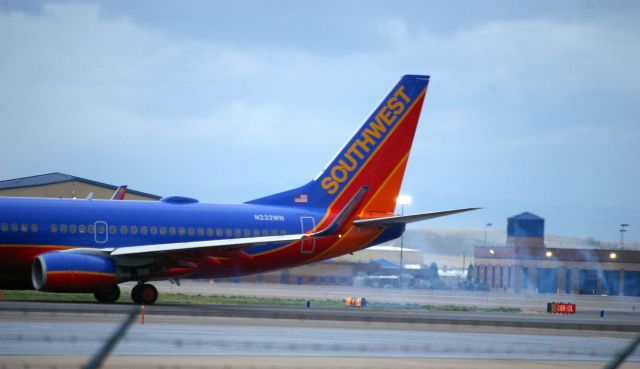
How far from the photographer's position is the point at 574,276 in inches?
3568

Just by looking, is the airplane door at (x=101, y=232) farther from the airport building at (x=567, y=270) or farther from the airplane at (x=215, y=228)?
the airport building at (x=567, y=270)

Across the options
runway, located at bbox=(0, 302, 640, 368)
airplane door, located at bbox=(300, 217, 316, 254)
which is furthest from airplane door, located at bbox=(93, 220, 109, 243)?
airplane door, located at bbox=(300, 217, 316, 254)

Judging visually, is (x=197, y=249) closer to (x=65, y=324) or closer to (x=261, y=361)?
(x=65, y=324)

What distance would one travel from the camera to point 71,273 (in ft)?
128

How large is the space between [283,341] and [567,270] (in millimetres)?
68283

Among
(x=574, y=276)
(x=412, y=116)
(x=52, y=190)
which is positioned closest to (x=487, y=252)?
(x=574, y=276)

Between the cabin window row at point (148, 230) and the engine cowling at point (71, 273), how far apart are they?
1279 mm

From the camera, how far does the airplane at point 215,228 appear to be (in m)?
40.2

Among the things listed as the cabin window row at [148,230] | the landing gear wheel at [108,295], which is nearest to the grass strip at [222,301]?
the landing gear wheel at [108,295]

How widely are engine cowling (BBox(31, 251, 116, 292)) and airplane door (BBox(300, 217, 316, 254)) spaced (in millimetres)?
8481

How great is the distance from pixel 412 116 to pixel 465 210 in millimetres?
8092

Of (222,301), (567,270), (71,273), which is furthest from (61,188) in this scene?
(567,270)

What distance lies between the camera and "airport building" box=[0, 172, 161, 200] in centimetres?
7031

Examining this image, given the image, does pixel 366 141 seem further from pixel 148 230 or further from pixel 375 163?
pixel 148 230
